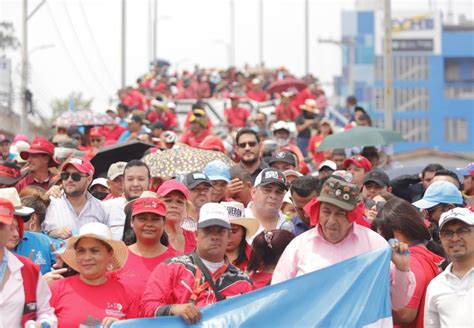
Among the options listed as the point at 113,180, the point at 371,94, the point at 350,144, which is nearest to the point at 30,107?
the point at 350,144

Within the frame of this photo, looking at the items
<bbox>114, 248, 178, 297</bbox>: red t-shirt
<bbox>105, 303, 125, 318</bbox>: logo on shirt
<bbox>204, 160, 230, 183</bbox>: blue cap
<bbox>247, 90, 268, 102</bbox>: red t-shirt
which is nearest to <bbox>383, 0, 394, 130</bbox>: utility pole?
<bbox>247, 90, 268, 102</bbox>: red t-shirt

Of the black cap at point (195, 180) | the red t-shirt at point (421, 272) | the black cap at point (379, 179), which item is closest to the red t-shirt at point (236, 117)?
the black cap at point (379, 179)

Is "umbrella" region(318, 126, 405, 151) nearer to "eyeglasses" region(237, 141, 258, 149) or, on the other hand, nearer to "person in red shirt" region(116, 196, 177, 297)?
"eyeglasses" region(237, 141, 258, 149)

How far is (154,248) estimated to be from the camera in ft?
31.1

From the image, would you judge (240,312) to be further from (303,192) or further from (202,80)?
(202,80)

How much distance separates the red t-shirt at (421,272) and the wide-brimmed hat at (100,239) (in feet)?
6.82

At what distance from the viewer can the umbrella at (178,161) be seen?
529 inches

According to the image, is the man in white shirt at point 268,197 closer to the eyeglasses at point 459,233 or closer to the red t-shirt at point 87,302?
the red t-shirt at point 87,302

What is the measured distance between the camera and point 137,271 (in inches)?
366

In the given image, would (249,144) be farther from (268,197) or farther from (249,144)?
(268,197)

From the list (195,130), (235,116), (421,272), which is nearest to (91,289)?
(421,272)

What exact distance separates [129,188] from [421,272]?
367 centimetres

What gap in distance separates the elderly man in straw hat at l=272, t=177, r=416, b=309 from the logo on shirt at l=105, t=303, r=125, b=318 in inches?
43.2

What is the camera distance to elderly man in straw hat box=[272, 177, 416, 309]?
8.55m
